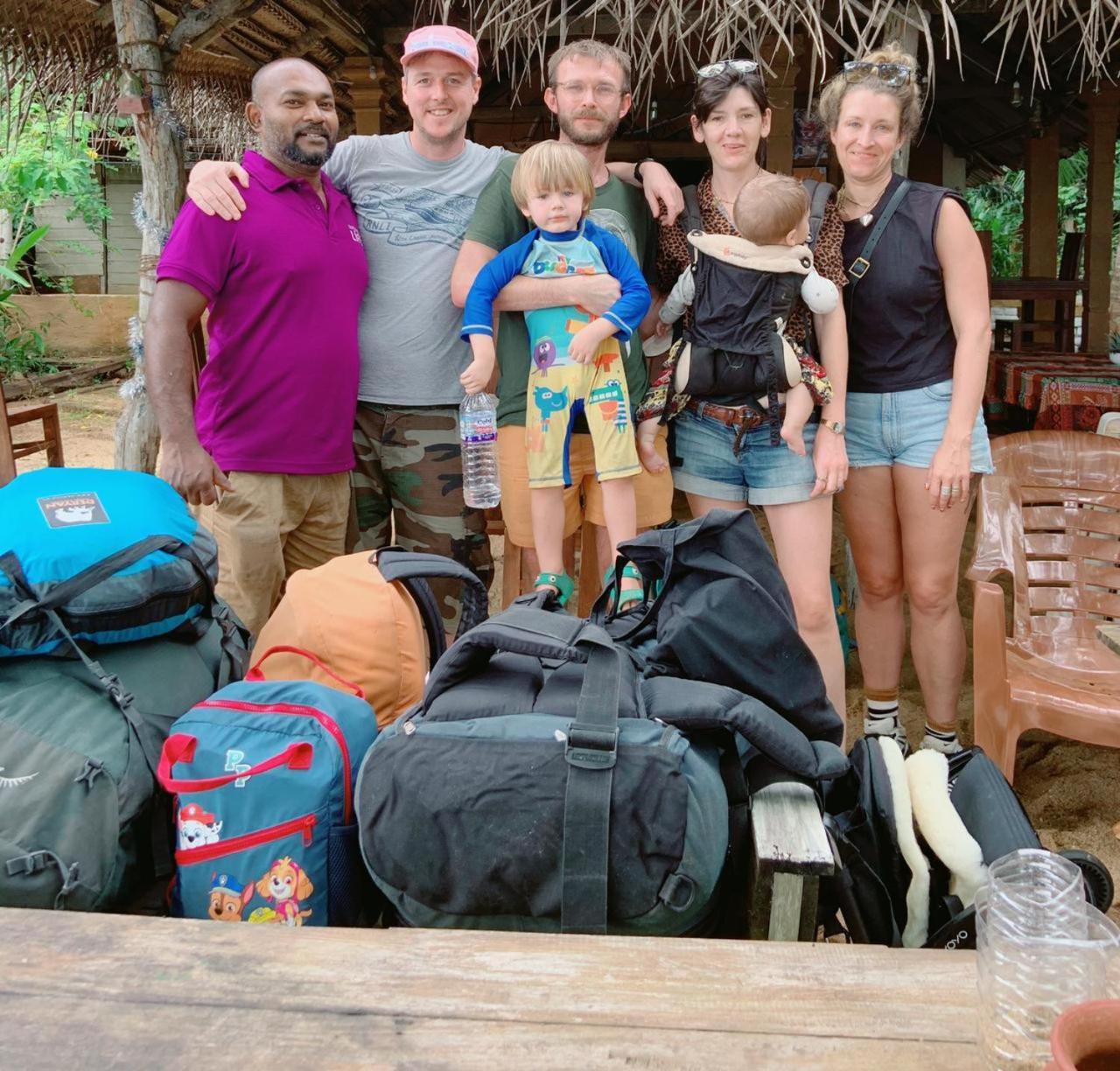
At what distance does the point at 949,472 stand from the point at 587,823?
5.83 ft

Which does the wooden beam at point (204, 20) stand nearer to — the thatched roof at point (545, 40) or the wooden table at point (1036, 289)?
the thatched roof at point (545, 40)

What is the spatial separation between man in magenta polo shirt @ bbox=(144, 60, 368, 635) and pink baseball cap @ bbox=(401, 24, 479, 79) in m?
0.27

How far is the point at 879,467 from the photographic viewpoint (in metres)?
2.86

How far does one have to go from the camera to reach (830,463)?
2689mm

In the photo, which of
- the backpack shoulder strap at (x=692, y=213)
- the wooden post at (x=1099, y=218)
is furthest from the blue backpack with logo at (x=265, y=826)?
the wooden post at (x=1099, y=218)

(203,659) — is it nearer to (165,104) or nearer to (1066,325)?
(165,104)

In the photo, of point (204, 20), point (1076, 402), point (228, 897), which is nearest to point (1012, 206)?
point (1076, 402)

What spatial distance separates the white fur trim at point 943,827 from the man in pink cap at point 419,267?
68.5 inches

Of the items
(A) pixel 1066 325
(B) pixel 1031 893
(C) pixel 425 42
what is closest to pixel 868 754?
(B) pixel 1031 893

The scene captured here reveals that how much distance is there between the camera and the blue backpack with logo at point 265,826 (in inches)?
60.4

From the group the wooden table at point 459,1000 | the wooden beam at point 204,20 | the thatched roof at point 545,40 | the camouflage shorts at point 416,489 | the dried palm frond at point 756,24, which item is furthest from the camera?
the wooden beam at point 204,20

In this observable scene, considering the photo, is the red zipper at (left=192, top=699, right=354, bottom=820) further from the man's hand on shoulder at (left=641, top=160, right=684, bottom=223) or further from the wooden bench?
the man's hand on shoulder at (left=641, top=160, right=684, bottom=223)

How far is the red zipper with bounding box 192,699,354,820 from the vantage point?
1.58 metres

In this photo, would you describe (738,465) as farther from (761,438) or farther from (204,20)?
(204,20)
